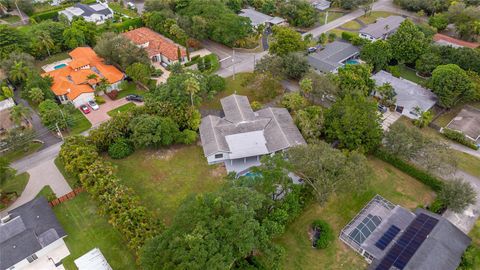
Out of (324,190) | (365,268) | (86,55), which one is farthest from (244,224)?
(86,55)

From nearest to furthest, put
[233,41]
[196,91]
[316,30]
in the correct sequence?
[196,91]
[233,41]
[316,30]

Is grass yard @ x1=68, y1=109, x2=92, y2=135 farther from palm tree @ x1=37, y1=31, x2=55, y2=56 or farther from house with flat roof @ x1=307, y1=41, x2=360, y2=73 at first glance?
house with flat roof @ x1=307, y1=41, x2=360, y2=73

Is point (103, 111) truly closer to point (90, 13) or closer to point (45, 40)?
point (45, 40)

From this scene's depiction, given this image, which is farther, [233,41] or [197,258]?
[233,41]

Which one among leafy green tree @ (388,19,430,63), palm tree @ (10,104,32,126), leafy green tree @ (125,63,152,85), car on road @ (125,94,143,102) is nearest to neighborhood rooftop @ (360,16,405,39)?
leafy green tree @ (388,19,430,63)

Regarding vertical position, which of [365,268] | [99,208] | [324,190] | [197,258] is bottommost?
[365,268]

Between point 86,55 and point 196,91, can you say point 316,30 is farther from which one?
point 86,55

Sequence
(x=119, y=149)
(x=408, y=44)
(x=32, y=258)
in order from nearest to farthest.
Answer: (x=32, y=258) < (x=119, y=149) < (x=408, y=44)

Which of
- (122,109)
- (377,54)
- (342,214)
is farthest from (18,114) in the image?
(377,54)
